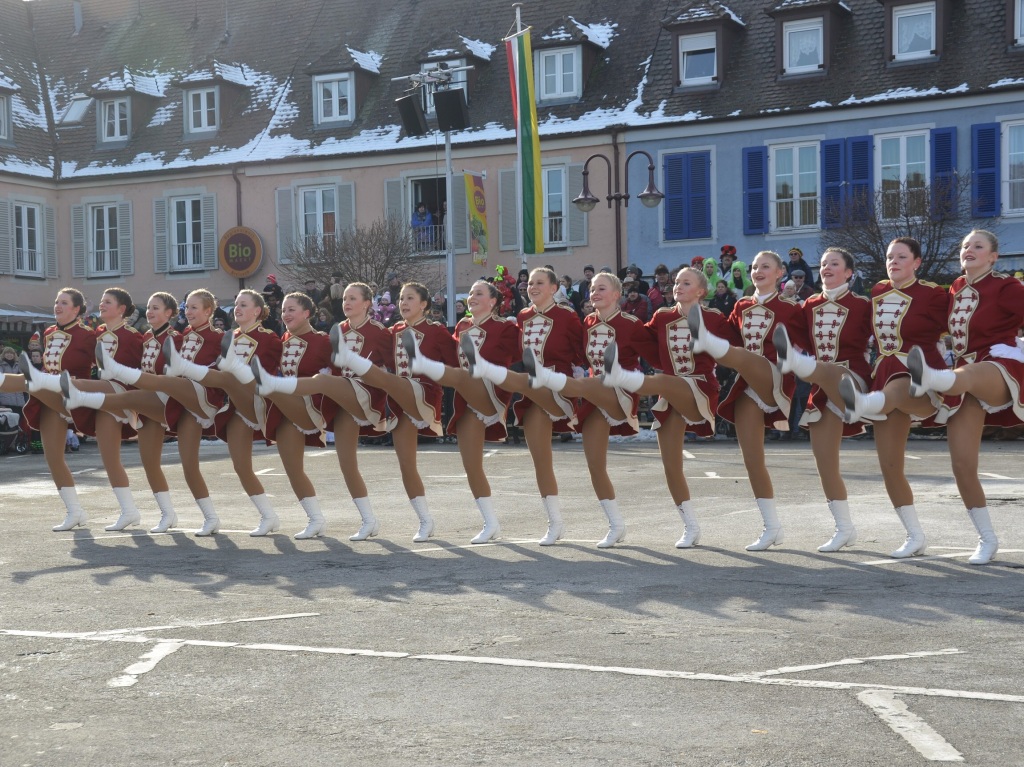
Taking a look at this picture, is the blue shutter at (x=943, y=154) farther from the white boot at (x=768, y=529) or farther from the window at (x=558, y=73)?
the white boot at (x=768, y=529)

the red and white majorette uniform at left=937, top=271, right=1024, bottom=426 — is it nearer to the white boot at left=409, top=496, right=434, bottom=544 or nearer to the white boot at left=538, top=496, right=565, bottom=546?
the white boot at left=538, top=496, right=565, bottom=546

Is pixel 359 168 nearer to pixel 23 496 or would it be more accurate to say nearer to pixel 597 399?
pixel 23 496

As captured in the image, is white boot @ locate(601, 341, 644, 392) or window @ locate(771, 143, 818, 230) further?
window @ locate(771, 143, 818, 230)

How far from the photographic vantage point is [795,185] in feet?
107

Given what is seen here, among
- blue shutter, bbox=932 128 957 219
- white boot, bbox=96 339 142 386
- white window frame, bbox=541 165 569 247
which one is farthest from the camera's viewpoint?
white window frame, bbox=541 165 569 247

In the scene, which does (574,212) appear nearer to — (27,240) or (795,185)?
(795,185)

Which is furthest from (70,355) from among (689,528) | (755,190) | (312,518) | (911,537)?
(755,190)

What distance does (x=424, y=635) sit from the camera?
7188mm

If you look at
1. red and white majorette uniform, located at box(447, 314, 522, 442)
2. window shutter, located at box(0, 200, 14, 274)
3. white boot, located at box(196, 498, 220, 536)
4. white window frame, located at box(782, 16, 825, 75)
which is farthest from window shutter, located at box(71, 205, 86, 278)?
red and white majorette uniform, located at box(447, 314, 522, 442)

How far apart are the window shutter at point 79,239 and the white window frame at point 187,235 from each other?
289cm

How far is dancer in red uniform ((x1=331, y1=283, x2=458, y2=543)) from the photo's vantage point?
1123cm

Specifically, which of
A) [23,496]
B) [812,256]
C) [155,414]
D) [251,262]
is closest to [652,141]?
[812,256]

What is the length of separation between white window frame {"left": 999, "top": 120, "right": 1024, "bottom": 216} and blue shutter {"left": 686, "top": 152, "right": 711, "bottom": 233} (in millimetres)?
6523

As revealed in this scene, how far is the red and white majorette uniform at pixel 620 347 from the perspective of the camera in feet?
35.1
